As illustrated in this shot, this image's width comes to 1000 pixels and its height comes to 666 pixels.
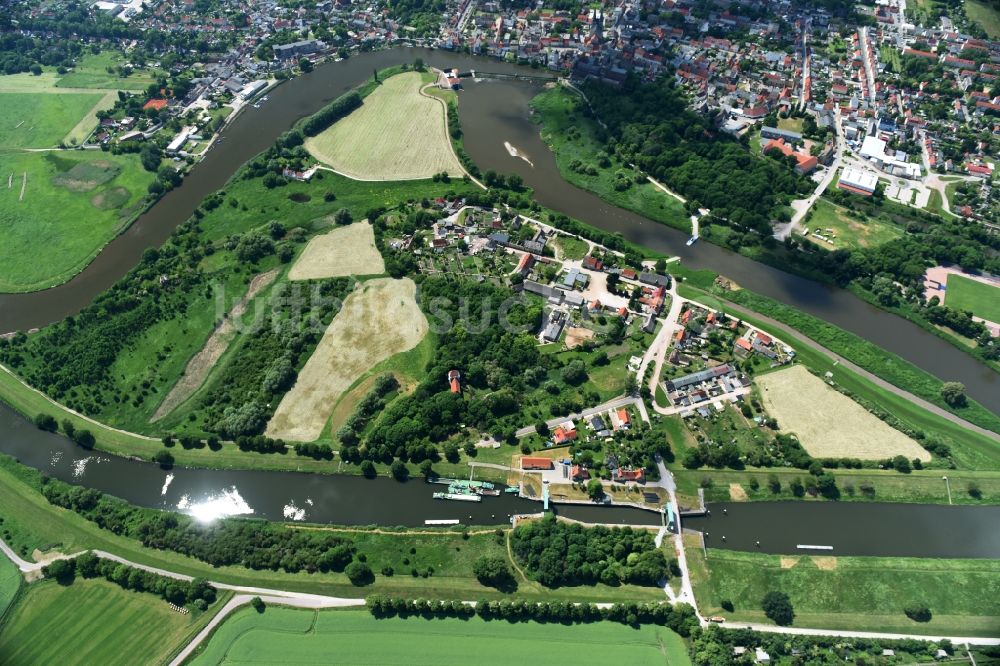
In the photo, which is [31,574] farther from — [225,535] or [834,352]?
[834,352]

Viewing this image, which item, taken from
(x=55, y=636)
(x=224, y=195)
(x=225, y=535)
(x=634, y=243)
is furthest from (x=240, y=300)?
(x=634, y=243)

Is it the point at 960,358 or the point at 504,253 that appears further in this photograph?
the point at 504,253

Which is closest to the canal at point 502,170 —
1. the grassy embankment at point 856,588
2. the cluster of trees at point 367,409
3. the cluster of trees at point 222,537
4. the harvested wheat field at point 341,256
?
the harvested wheat field at point 341,256

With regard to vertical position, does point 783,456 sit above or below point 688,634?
above

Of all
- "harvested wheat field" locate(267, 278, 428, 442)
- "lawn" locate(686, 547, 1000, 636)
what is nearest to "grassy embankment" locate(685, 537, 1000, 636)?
"lawn" locate(686, 547, 1000, 636)

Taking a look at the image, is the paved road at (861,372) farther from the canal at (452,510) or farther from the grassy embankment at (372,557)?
the grassy embankment at (372,557)

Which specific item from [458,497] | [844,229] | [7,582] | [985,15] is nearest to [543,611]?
[458,497]
